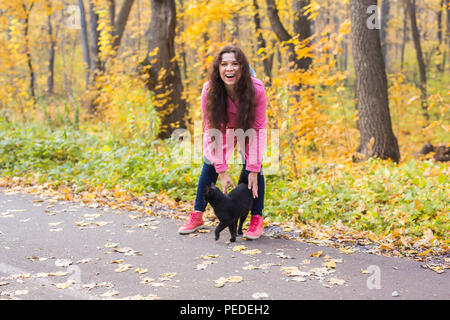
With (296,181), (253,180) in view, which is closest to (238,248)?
(253,180)

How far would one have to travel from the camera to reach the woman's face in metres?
3.88

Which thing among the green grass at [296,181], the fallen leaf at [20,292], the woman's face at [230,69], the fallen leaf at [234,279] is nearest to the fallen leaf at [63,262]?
the fallen leaf at [20,292]

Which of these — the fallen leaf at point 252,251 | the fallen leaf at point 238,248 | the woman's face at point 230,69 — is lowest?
the fallen leaf at point 252,251

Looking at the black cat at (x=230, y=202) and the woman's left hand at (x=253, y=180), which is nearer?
the black cat at (x=230, y=202)

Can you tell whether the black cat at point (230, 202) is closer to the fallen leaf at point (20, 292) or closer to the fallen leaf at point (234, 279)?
the fallen leaf at point (234, 279)

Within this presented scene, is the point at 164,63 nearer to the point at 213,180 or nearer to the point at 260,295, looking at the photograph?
the point at 213,180

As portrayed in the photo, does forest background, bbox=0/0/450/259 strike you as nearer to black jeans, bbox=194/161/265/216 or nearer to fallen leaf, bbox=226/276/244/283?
black jeans, bbox=194/161/265/216

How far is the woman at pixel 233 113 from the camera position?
3.92 m

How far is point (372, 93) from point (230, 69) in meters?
4.80

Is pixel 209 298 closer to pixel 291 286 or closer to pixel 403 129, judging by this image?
pixel 291 286

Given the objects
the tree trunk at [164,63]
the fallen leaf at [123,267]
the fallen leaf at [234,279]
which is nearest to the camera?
the fallen leaf at [234,279]

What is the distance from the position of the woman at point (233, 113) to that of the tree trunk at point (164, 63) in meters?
6.21

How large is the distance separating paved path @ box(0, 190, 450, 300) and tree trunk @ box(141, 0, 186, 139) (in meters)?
5.74

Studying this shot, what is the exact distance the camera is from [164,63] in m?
10.3
